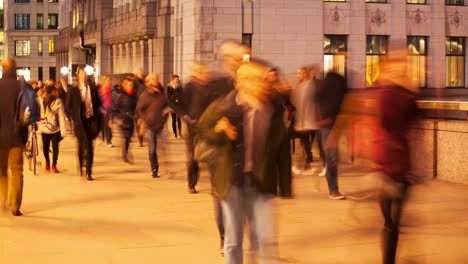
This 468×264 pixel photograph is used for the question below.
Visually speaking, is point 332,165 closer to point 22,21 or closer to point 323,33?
point 323,33

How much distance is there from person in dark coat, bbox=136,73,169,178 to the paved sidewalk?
798mm

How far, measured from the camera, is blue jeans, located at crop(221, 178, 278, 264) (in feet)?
22.2

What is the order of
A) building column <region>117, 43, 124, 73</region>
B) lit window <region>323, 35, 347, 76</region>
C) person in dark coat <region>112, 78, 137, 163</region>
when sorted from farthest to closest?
building column <region>117, 43, 124, 73</region> → lit window <region>323, 35, 347, 76</region> → person in dark coat <region>112, 78, 137, 163</region>

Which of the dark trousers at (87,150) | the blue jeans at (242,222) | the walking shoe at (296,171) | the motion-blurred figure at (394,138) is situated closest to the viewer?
the blue jeans at (242,222)

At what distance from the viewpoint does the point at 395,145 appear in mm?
7258

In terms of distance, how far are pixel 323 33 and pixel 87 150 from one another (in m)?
19.1

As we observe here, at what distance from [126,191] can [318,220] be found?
4.37 meters

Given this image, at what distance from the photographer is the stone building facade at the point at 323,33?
32.1 metres

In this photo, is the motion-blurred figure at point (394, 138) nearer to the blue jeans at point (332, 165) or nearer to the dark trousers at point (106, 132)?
the blue jeans at point (332, 165)

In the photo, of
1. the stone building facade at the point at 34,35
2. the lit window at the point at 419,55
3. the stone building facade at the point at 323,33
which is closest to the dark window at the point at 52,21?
the stone building facade at the point at 34,35

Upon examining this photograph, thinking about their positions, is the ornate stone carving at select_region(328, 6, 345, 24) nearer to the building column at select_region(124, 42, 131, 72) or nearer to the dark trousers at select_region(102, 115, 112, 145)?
the dark trousers at select_region(102, 115, 112, 145)

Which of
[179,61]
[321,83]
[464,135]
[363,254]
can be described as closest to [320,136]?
[321,83]

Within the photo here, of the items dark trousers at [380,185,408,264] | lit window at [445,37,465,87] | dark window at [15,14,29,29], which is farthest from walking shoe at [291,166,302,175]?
dark window at [15,14,29,29]

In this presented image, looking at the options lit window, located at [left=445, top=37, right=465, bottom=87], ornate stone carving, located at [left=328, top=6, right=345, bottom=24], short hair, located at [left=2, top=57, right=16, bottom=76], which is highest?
ornate stone carving, located at [left=328, top=6, right=345, bottom=24]
